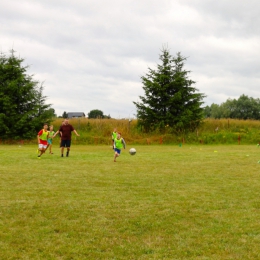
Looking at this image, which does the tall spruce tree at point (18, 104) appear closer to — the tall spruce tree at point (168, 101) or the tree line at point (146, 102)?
the tree line at point (146, 102)

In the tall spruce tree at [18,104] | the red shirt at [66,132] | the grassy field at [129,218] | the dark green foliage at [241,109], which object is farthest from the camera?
the dark green foliage at [241,109]

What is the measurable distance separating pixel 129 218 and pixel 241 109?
86.6m

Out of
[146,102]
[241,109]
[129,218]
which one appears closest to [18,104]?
[146,102]

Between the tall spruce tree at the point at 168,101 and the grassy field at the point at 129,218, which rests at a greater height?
the tall spruce tree at the point at 168,101

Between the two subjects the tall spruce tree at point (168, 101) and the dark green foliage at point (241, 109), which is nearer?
the tall spruce tree at point (168, 101)

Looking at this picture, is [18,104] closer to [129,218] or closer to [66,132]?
[66,132]

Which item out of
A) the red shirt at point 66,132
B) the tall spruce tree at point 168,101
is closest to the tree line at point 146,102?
the tall spruce tree at point 168,101

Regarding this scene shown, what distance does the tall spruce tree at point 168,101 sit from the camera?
121 feet

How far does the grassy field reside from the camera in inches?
167

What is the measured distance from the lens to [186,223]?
5.35 m

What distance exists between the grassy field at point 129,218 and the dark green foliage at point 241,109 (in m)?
79.3

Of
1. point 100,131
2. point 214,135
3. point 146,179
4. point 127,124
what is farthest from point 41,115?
point 146,179

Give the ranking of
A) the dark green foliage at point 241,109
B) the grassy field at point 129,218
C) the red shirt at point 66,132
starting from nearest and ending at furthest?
the grassy field at point 129,218 → the red shirt at point 66,132 → the dark green foliage at point 241,109

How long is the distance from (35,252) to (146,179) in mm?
5883
